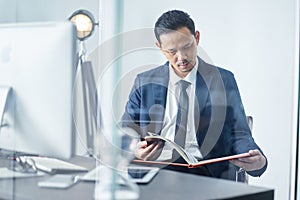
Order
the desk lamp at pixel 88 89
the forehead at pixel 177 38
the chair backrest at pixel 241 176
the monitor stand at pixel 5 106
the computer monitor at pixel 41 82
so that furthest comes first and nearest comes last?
1. the forehead at pixel 177 38
2. the chair backrest at pixel 241 176
3. the desk lamp at pixel 88 89
4. the monitor stand at pixel 5 106
5. the computer monitor at pixel 41 82

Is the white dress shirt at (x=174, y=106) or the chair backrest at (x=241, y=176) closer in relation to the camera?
the chair backrest at (x=241, y=176)

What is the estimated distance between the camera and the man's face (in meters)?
1.79

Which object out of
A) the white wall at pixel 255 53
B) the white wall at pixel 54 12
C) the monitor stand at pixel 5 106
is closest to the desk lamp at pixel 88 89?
the white wall at pixel 54 12

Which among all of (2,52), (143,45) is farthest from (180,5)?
(2,52)

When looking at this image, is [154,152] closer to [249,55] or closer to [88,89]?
[88,89]

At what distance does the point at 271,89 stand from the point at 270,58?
0.38 feet

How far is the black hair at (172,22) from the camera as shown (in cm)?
183

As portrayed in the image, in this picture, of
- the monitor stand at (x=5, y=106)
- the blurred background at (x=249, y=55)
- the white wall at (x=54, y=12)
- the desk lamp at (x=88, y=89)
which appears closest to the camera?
the monitor stand at (x=5, y=106)

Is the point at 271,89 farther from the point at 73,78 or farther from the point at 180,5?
the point at 73,78

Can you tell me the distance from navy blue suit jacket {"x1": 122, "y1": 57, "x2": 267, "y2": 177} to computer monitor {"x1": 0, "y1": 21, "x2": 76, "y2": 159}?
0.64m

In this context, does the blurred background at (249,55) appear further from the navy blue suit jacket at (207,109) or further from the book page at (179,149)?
the book page at (179,149)

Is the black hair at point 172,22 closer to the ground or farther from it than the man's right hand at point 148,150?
farther from it

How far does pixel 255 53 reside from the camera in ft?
5.94

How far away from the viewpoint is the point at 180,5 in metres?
1.84
